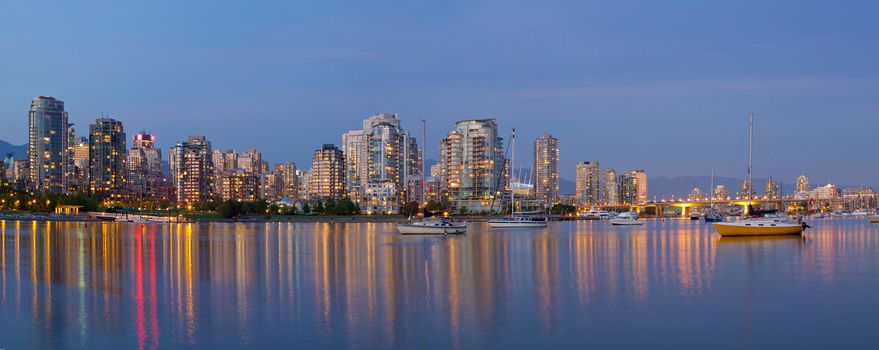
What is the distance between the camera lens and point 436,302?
80.5ft

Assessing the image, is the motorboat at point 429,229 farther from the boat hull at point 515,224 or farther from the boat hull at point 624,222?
the boat hull at point 624,222

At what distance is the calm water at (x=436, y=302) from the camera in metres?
19.1

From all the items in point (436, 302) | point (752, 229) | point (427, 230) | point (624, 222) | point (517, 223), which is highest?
point (436, 302)

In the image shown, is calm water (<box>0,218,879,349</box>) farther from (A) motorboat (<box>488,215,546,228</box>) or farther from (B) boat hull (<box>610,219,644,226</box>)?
(B) boat hull (<box>610,219,644,226</box>)

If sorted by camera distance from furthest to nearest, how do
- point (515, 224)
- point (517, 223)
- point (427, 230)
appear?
point (517, 223)
point (515, 224)
point (427, 230)

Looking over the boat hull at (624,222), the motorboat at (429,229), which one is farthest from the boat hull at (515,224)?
the motorboat at (429,229)

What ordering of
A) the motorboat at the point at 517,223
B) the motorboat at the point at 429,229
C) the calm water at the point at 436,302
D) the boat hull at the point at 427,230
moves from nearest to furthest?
the calm water at the point at 436,302 < the boat hull at the point at 427,230 < the motorboat at the point at 429,229 < the motorboat at the point at 517,223

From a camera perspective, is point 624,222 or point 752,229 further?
point 624,222

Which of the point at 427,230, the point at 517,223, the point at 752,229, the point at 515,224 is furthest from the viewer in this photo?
the point at 517,223

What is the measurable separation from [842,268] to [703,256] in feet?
29.3

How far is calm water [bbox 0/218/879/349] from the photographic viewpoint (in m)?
19.1

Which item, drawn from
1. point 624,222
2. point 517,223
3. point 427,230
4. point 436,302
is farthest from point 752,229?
point 624,222

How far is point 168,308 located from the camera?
23469 mm

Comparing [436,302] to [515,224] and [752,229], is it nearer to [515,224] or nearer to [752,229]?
[752,229]
